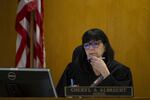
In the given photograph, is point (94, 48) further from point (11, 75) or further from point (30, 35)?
point (11, 75)

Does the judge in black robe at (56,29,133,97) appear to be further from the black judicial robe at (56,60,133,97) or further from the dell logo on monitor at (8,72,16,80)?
the dell logo on monitor at (8,72,16,80)

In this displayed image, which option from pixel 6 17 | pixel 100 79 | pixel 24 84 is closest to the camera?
pixel 24 84

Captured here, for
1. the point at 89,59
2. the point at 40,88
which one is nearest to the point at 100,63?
the point at 89,59

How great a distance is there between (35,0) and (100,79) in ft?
4.25

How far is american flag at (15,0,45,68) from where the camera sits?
152 inches

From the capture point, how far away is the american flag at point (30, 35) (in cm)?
386

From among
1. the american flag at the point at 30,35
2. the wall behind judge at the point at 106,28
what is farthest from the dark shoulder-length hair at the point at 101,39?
the wall behind judge at the point at 106,28

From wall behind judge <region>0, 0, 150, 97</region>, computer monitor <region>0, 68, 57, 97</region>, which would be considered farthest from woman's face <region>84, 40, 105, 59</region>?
wall behind judge <region>0, 0, 150, 97</region>

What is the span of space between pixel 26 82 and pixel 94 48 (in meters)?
1.16

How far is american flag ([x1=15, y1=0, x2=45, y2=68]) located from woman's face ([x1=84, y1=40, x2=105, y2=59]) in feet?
2.76

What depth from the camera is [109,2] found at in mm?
4625

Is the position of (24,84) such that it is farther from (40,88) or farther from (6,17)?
(6,17)

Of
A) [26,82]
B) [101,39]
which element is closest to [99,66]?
[101,39]

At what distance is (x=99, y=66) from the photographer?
303 centimetres
